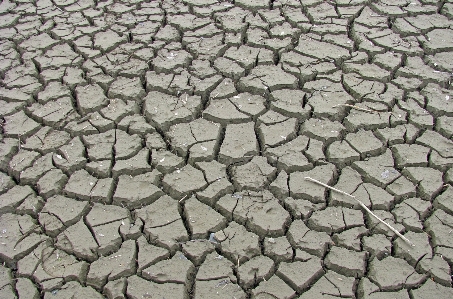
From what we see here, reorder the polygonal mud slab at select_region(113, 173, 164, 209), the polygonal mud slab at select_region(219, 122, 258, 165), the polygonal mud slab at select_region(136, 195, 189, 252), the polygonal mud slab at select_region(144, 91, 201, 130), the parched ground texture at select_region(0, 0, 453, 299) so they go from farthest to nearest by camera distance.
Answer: the polygonal mud slab at select_region(144, 91, 201, 130), the polygonal mud slab at select_region(219, 122, 258, 165), the polygonal mud slab at select_region(113, 173, 164, 209), the polygonal mud slab at select_region(136, 195, 189, 252), the parched ground texture at select_region(0, 0, 453, 299)

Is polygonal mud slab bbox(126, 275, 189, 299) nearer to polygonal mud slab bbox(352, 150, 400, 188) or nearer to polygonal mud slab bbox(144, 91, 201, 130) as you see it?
polygonal mud slab bbox(144, 91, 201, 130)

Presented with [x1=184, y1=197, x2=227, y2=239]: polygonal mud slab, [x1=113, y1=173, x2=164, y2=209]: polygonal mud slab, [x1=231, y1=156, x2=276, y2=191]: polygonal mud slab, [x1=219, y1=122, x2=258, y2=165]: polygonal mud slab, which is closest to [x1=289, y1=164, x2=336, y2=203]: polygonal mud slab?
[x1=231, y1=156, x2=276, y2=191]: polygonal mud slab

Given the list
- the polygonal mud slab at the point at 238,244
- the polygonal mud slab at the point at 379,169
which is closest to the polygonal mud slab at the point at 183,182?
the polygonal mud slab at the point at 238,244

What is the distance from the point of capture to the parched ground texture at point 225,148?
93.0 inches

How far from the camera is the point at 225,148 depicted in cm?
296

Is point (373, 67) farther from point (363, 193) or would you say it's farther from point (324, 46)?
point (363, 193)

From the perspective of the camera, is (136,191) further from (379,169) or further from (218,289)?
(379,169)

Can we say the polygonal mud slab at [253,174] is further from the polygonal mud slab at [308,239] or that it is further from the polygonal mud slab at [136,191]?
the polygonal mud slab at [136,191]

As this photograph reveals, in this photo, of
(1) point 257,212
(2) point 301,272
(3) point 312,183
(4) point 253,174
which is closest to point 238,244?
(1) point 257,212

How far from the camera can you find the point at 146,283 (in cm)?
231

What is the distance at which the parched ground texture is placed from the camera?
2363 millimetres

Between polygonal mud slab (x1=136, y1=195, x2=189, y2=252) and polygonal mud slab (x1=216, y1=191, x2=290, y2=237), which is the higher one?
polygonal mud slab (x1=216, y1=191, x2=290, y2=237)

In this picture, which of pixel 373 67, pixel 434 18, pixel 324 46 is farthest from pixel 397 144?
pixel 434 18

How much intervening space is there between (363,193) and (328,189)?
0.66 feet
